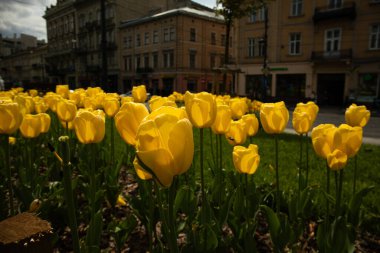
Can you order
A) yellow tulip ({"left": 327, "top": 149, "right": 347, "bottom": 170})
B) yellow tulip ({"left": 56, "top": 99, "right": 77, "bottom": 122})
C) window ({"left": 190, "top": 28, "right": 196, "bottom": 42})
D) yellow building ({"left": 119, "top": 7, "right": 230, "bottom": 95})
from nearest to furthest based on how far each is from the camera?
1. yellow tulip ({"left": 327, "top": 149, "right": 347, "bottom": 170})
2. yellow tulip ({"left": 56, "top": 99, "right": 77, "bottom": 122})
3. yellow building ({"left": 119, "top": 7, "right": 230, "bottom": 95})
4. window ({"left": 190, "top": 28, "right": 196, "bottom": 42})

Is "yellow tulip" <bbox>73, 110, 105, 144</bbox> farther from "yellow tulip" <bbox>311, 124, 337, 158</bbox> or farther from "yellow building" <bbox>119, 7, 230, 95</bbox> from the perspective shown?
"yellow building" <bbox>119, 7, 230, 95</bbox>

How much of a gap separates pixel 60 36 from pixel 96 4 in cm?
1324

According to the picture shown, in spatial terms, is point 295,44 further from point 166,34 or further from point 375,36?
point 166,34

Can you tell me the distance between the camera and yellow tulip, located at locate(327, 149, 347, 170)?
1.48 meters

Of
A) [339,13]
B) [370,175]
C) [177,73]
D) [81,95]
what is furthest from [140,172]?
[177,73]

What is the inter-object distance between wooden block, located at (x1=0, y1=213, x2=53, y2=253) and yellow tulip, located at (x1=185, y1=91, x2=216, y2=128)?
78 centimetres

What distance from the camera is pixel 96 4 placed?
45594 mm

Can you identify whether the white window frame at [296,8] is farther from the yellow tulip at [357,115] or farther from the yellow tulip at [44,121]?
the yellow tulip at [44,121]

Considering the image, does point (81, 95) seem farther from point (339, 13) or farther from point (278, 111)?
point (339, 13)

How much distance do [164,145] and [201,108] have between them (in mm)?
604

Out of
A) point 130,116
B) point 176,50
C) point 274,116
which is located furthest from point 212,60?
point 130,116

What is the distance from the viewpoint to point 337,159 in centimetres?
149

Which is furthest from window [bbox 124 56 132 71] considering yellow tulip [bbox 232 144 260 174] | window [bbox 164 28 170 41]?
yellow tulip [bbox 232 144 260 174]

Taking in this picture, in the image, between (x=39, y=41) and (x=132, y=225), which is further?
(x=39, y=41)
